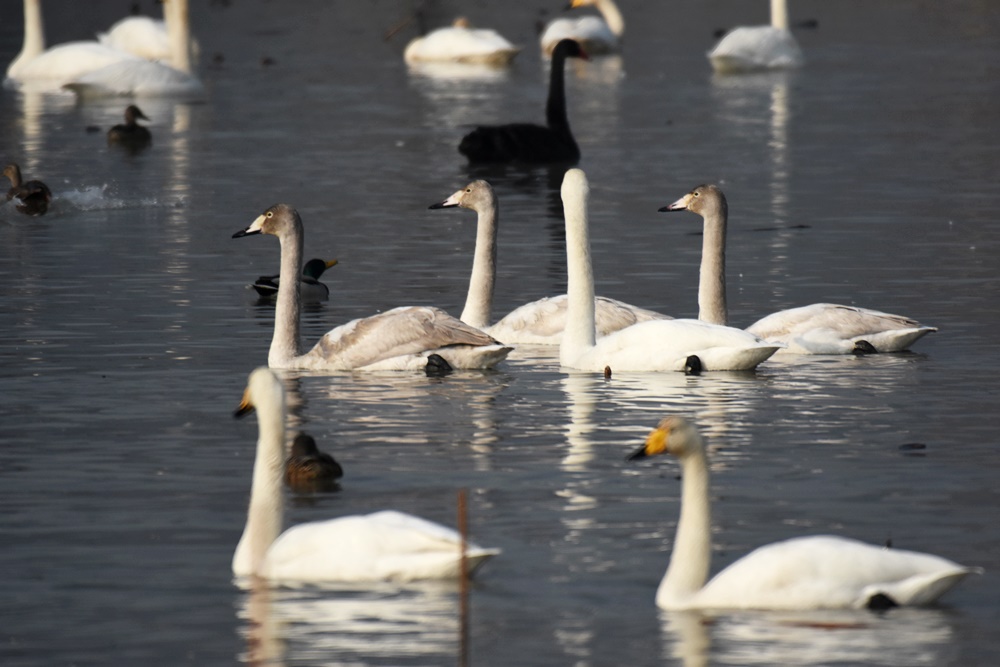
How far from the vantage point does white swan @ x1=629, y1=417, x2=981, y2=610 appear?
852cm

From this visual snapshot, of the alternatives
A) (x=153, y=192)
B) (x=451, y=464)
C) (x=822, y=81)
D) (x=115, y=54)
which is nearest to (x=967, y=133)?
(x=822, y=81)

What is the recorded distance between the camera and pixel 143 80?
3947 centimetres

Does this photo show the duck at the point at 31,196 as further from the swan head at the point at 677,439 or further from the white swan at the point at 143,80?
the white swan at the point at 143,80

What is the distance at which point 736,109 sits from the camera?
1416 inches

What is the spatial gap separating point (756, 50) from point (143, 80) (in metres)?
11.8

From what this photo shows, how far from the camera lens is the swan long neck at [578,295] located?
1470cm

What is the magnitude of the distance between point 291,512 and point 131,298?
7.57 meters

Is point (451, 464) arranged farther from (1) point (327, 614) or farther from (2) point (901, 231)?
(2) point (901, 231)

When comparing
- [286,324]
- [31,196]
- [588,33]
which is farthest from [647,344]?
[588,33]

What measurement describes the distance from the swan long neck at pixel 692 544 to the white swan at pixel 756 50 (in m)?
34.5

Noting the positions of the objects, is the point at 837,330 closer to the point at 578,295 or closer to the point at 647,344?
the point at 647,344

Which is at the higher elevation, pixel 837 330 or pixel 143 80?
pixel 143 80

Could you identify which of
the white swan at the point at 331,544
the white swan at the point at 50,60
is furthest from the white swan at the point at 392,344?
the white swan at the point at 50,60

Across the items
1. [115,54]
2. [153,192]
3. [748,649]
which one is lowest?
[748,649]
